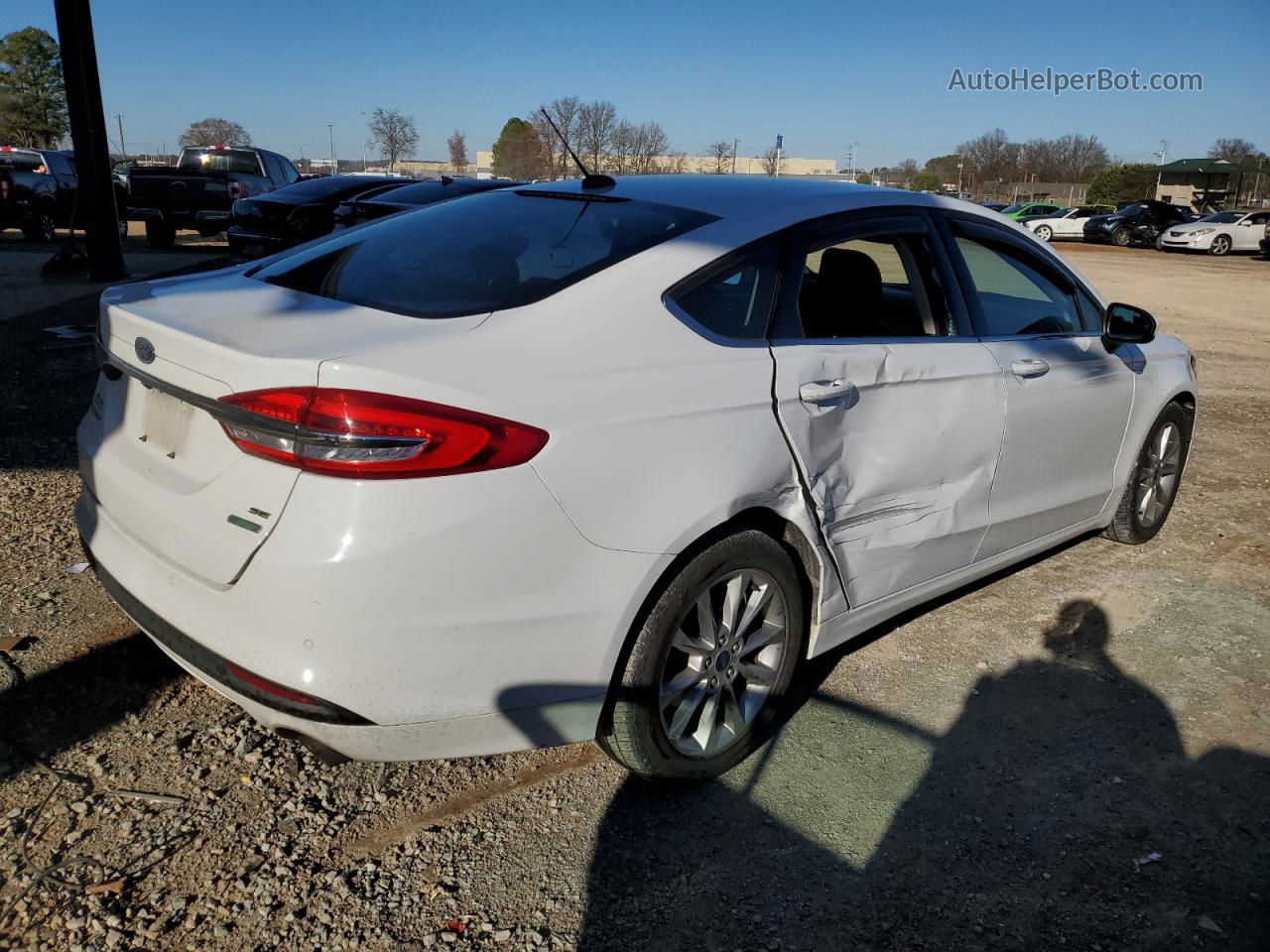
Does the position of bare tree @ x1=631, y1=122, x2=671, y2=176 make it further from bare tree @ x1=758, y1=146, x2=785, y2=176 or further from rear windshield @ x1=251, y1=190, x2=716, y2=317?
rear windshield @ x1=251, y1=190, x2=716, y2=317

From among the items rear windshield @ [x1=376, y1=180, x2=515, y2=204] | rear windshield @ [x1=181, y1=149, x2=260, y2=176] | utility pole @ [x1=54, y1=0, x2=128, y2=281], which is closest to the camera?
rear windshield @ [x1=376, y1=180, x2=515, y2=204]

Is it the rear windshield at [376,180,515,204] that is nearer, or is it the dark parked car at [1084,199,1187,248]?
the rear windshield at [376,180,515,204]

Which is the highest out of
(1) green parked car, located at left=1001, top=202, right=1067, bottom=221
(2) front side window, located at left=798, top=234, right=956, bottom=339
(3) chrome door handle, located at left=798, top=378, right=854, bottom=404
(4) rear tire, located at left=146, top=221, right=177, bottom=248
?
(2) front side window, located at left=798, top=234, right=956, bottom=339

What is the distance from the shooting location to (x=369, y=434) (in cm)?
205

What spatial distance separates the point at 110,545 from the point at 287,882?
3.30 ft

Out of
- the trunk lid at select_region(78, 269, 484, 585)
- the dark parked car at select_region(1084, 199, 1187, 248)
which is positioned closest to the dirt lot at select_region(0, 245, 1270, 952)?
the trunk lid at select_region(78, 269, 484, 585)

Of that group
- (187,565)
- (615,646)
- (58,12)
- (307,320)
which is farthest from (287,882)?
(58,12)

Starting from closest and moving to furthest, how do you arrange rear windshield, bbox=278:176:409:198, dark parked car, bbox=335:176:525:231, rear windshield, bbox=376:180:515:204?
1. dark parked car, bbox=335:176:525:231
2. rear windshield, bbox=376:180:515:204
3. rear windshield, bbox=278:176:409:198

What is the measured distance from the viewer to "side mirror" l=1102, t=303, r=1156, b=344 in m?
4.05

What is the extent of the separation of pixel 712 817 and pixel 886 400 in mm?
1337

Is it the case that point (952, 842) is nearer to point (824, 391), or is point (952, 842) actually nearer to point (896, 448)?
point (896, 448)

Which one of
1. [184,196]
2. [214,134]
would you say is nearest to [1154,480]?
[184,196]

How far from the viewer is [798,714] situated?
327 centimetres

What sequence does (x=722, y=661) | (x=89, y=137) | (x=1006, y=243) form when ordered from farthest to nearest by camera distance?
(x=89, y=137), (x=1006, y=243), (x=722, y=661)
